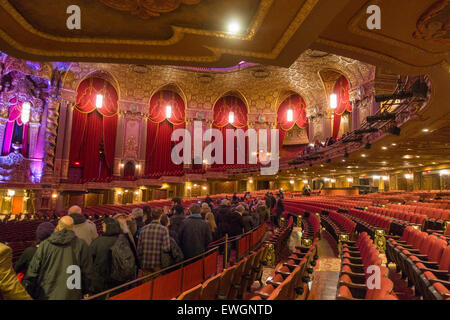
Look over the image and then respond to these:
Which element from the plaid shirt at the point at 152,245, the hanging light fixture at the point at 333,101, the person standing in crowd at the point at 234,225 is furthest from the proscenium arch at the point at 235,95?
the plaid shirt at the point at 152,245

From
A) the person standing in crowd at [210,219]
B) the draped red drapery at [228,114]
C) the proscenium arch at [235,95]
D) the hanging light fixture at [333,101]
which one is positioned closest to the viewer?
the person standing in crowd at [210,219]

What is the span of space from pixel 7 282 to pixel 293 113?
94.4 feet

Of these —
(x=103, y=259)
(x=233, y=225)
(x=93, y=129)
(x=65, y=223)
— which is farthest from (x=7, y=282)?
(x=93, y=129)

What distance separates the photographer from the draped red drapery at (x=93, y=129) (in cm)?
2347

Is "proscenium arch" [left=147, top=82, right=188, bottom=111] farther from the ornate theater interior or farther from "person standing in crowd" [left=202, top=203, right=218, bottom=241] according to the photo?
"person standing in crowd" [left=202, top=203, right=218, bottom=241]

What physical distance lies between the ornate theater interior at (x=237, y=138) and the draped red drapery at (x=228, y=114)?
17 cm

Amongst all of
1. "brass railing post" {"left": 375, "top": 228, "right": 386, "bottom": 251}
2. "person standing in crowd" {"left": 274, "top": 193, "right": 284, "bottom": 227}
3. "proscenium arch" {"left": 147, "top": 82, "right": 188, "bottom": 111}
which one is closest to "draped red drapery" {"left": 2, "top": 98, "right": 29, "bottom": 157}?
"proscenium arch" {"left": 147, "top": 82, "right": 188, "bottom": 111}

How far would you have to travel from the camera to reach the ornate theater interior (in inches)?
138

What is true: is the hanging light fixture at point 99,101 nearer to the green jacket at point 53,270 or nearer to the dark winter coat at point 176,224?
the dark winter coat at point 176,224

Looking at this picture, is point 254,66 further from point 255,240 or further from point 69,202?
point 255,240

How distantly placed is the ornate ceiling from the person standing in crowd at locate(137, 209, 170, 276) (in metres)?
2.66

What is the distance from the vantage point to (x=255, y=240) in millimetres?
6328

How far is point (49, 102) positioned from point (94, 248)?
2171cm

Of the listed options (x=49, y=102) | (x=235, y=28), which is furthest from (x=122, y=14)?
(x=49, y=102)
